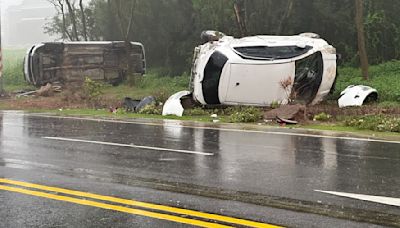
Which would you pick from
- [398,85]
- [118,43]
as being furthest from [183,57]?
[398,85]

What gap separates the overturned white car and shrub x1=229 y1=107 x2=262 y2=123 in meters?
1.16

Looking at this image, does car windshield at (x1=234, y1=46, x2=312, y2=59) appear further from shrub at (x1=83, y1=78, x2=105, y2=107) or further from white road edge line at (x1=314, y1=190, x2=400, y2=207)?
white road edge line at (x1=314, y1=190, x2=400, y2=207)

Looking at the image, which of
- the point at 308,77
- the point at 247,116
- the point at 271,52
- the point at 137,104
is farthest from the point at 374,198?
the point at 137,104

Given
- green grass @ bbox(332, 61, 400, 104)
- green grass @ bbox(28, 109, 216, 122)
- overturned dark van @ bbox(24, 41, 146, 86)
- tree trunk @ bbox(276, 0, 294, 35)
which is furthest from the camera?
overturned dark van @ bbox(24, 41, 146, 86)

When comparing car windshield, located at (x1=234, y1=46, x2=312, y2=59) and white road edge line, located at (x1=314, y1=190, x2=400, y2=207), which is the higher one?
car windshield, located at (x1=234, y1=46, x2=312, y2=59)

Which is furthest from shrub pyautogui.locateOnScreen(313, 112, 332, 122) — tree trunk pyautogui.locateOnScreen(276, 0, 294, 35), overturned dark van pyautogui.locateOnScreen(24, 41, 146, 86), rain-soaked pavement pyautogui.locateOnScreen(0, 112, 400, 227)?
overturned dark van pyautogui.locateOnScreen(24, 41, 146, 86)

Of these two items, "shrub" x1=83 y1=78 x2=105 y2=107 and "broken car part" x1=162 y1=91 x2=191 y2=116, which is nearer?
"broken car part" x1=162 y1=91 x2=191 y2=116

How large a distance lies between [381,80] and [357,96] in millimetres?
4418

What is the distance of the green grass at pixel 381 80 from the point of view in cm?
1788

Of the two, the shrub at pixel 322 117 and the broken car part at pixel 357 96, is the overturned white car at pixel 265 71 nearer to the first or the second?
the broken car part at pixel 357 96

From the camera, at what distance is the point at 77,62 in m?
28.9

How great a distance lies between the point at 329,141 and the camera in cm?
1124

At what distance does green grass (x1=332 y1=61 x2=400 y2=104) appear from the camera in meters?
17.9

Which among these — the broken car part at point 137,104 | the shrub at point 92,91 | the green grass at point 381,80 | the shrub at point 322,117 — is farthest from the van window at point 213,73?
the shrub at point 92,91
